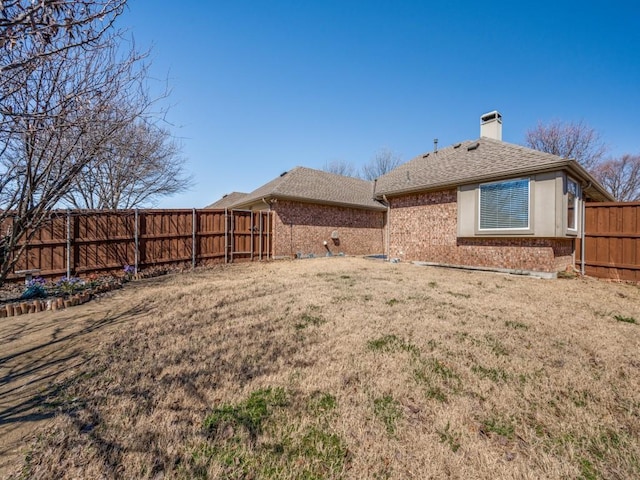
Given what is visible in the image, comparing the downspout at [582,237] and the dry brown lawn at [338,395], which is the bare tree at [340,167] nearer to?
the downspout at [582,237]

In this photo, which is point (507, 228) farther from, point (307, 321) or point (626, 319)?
point (307, 321)

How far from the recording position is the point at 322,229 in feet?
47.3

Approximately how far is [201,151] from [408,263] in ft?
29.7

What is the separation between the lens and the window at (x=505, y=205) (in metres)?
8.11

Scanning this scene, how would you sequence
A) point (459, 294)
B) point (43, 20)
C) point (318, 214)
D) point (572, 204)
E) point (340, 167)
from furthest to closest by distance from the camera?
1. point (340, 167)
2. point (318, 214)
3. point (572, 204)
4. point (459, 294)
5. point (43, 20)

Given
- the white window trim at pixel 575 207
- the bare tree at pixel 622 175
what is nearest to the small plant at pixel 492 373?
the white window trim at pixel 575 207

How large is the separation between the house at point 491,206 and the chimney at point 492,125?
0.13 ft

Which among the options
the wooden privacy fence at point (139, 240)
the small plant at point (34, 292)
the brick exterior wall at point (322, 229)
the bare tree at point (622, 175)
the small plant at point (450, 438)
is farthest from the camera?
the bare tree at point (622, 175)

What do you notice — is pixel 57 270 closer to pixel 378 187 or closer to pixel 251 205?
pixel 251 205

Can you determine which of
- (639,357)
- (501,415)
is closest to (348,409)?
(501,415)

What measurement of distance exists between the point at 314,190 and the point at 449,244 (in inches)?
293

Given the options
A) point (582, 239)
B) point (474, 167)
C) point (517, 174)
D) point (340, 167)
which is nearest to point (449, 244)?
point (474, 167)

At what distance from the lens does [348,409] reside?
2131 millimetres

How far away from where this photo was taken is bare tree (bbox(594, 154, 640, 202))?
23141mm
